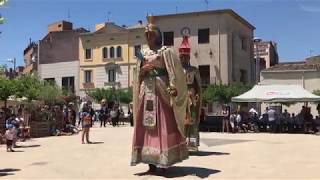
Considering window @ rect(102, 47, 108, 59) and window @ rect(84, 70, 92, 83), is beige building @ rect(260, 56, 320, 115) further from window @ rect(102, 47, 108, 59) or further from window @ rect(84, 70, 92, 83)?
window @ rect(84, 70, 92, 83)

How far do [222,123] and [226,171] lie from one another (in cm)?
1783

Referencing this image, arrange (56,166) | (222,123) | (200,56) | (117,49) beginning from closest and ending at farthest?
(56,166), (222,123), (200,56), (117,49)

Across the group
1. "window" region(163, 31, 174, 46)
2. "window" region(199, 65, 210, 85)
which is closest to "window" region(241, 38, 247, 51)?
"window" region(199, 65, 210, 85)

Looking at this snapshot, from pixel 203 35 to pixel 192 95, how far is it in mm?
45574

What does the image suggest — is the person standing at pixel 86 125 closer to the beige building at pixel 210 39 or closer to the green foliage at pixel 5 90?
the green foliage at pixel 5 90

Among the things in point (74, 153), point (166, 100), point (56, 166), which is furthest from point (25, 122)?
point (166, 100)

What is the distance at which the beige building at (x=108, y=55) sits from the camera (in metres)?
62.1

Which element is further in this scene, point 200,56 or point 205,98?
point 200,56

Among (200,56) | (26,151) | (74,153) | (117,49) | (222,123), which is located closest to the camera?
(74,153)

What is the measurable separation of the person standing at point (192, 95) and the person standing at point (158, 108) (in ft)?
9.52

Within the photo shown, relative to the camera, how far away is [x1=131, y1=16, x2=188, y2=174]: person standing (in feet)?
31.9

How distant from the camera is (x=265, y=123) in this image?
2852cm

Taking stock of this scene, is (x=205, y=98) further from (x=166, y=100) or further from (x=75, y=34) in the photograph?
(x=166, y=100)

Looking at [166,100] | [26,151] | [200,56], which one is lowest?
[26,151]
